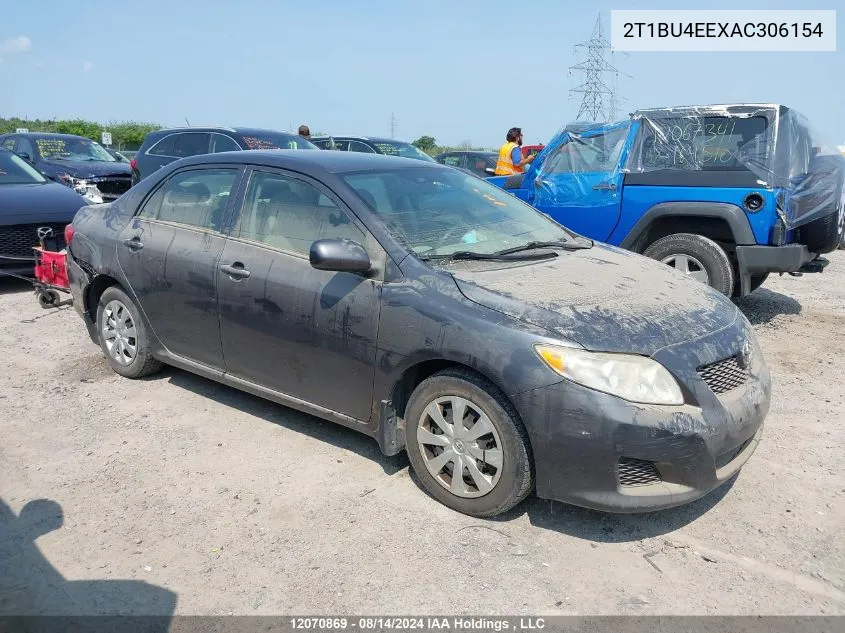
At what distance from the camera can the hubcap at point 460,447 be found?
3.23 meters

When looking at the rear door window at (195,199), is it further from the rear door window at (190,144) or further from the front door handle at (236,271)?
the rear door window at (190,144)

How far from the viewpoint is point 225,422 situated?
4.46 m

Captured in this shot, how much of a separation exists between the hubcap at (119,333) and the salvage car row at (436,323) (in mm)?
20

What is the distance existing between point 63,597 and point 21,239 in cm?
577

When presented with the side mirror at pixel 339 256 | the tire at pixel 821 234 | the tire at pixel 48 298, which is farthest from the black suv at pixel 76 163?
the tire at pixel 821 234

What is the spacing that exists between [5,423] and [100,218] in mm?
1570

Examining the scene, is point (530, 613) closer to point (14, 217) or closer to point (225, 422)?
point (225, 422)

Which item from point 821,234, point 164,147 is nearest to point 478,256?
point 821,234

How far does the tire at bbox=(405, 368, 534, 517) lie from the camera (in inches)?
124

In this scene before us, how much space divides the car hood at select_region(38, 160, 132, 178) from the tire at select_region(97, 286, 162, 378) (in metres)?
8.18

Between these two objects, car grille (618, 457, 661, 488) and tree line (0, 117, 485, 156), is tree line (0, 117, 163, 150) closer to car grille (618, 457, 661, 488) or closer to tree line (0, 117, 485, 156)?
tree line (0, 117, 485, 156)

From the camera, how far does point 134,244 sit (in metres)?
4.73

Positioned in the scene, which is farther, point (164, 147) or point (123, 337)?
point (164, 147)

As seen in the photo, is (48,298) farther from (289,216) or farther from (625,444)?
(625,444)
